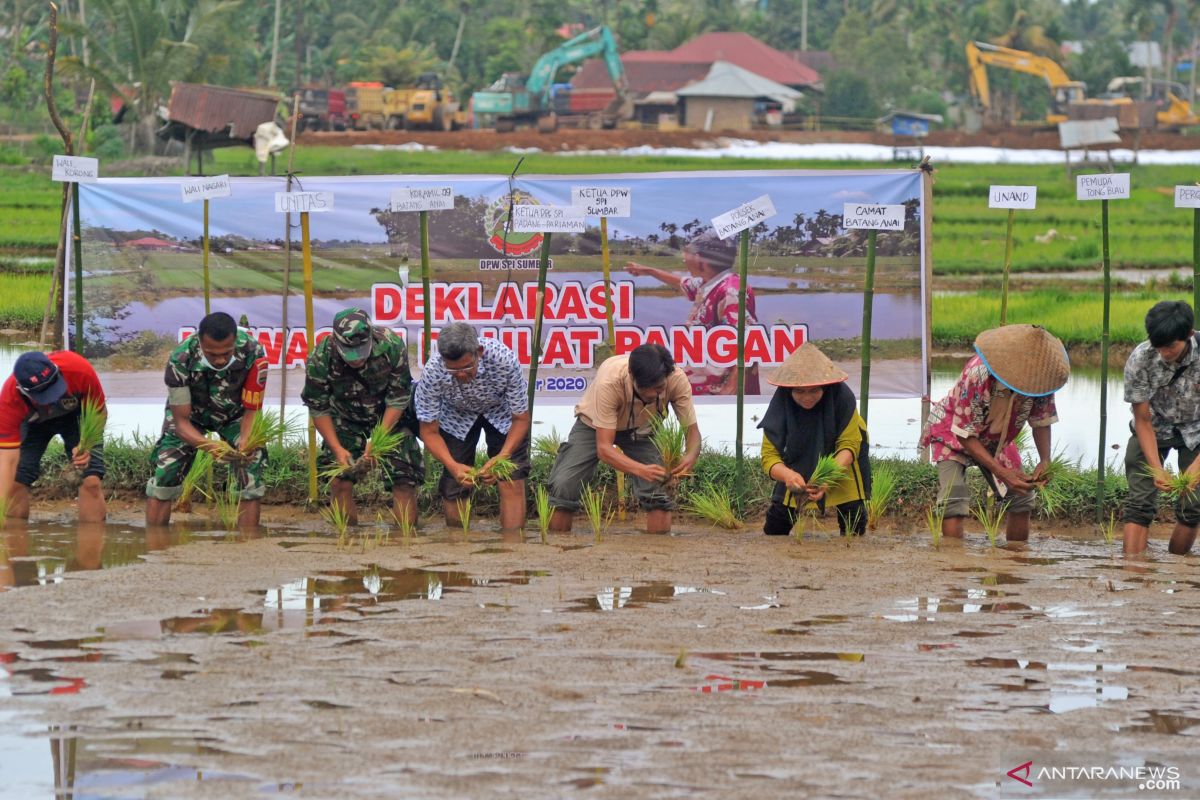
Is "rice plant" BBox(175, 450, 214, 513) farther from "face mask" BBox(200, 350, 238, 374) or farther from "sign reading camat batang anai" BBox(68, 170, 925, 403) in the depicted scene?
"sign reading camat batang anai" BBox(68, 170, 925, 403)

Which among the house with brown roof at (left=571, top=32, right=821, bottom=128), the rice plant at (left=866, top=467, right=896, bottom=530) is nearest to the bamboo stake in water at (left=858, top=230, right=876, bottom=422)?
the rice plant at (left=866, top=467, right=896, bottom=530)

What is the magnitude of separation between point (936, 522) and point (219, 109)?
20.6m

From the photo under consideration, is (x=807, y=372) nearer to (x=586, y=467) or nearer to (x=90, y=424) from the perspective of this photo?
(x=586, y=467)

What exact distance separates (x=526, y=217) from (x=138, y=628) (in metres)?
3.60

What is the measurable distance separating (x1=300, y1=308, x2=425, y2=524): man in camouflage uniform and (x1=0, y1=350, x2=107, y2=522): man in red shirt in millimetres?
1177

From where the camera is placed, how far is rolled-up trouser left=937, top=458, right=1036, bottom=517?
816cm

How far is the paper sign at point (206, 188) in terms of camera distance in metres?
9.06

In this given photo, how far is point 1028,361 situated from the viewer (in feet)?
25.4

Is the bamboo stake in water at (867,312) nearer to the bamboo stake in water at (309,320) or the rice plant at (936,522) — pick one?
the rice plant at (936,522)

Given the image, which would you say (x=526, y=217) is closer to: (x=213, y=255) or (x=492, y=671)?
(x=213, y=255)

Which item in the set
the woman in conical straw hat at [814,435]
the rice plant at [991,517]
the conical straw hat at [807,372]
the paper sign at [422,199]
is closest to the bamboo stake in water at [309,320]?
the paper sign at [422,199]

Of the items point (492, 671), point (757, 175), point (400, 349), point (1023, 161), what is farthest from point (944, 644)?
point (1023, 161)

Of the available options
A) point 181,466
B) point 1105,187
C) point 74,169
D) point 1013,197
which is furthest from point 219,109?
point 1105,187

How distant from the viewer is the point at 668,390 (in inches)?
325
